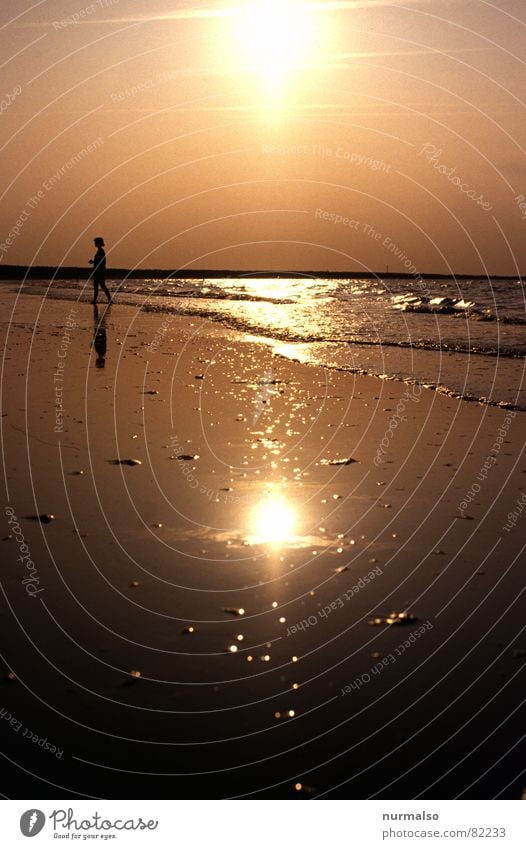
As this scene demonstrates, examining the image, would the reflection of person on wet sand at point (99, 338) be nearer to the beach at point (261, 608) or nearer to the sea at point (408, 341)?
the sea at point (408, 341)

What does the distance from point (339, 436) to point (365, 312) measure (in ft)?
108

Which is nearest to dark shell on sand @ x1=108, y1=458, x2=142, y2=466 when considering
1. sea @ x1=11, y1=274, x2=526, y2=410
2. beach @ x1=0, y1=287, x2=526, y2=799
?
beach @ x1=0, y1=287, x2=526, y2=799

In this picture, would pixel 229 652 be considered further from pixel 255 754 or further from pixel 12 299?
pixel 12 299

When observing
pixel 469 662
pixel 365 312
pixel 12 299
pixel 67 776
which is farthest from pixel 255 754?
pixel 12 299

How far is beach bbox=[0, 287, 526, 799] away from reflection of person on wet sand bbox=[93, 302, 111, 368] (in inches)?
294

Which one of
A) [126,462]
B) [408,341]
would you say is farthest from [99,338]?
[126,462]

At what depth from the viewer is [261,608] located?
6.20 meters

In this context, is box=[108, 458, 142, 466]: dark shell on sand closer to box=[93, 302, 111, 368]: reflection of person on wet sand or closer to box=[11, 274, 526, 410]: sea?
box=[11, 274, 526, 410]: sea

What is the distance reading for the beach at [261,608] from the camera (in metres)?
4.53


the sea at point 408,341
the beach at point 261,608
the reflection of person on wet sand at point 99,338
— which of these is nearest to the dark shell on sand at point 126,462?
the beach at point 261,608

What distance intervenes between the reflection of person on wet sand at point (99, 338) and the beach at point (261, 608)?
747 cm

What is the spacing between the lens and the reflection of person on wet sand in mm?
20080

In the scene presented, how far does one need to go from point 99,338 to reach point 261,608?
66.0ft

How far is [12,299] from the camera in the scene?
155 feet
